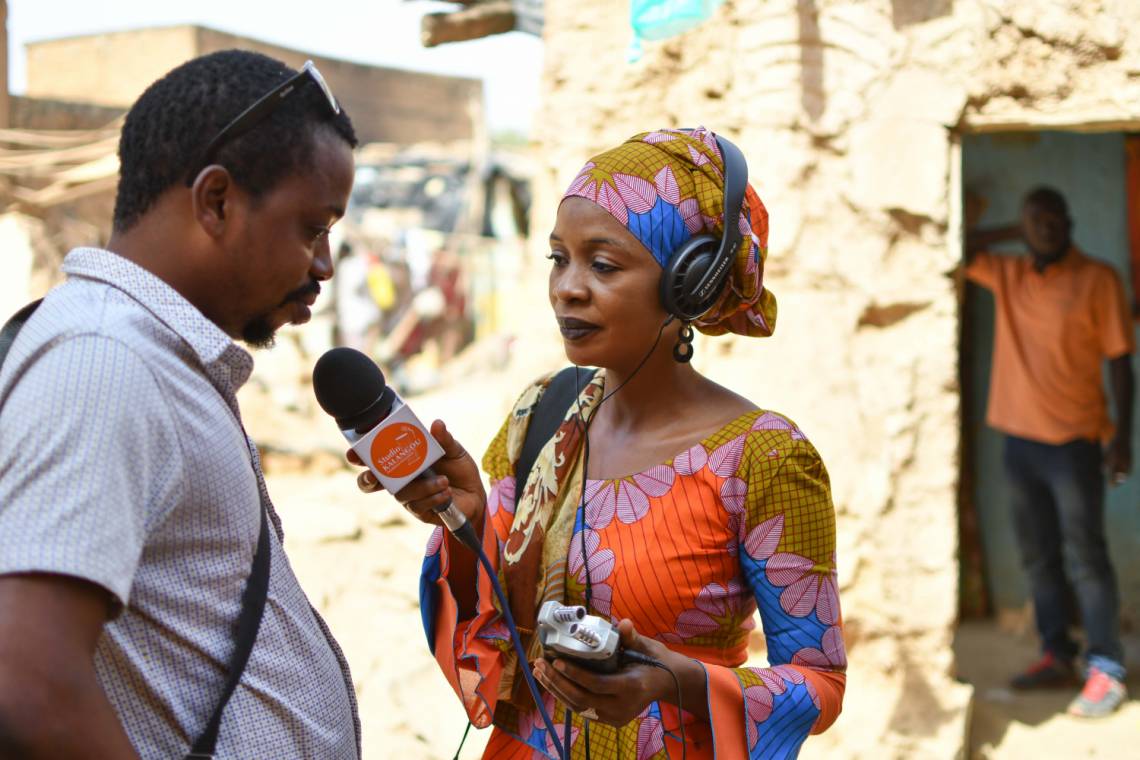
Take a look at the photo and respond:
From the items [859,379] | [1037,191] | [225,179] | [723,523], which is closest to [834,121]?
[859,379]

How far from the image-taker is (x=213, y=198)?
4.91 ft

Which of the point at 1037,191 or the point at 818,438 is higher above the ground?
the point at 1037,191

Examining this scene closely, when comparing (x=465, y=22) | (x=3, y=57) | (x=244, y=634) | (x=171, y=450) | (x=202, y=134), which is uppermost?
(x=3, y=57)

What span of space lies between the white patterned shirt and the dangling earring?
855 mm

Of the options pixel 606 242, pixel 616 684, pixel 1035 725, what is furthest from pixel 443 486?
pixel 1035 725

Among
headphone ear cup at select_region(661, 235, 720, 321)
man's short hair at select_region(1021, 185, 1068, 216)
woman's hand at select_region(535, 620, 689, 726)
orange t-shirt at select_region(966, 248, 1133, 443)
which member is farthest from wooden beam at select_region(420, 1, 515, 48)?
woman's hand at select_region(535, 620, 689, 726)

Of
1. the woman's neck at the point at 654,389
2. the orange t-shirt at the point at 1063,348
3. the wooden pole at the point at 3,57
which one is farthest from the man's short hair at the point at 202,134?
the wooden pole at the point at 3,57

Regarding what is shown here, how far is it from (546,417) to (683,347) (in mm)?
320

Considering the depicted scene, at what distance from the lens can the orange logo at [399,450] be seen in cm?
177

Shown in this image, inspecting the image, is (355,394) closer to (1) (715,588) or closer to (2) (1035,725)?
(1) (715,588)

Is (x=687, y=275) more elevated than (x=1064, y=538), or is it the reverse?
(x=687, y=275)

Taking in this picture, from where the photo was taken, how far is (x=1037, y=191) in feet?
19.1

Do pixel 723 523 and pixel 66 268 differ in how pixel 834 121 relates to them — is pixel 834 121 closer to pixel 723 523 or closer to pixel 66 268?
pixel 723 523

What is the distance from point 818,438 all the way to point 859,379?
301 millimetres
